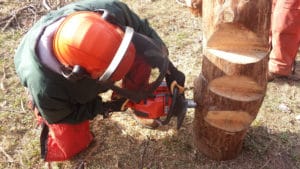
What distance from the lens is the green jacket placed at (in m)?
2.00

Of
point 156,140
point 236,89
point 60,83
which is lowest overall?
point 156,140

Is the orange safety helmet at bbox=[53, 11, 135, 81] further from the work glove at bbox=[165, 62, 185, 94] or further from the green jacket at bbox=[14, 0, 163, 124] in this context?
the work glove at bbox=[165, 62, 185, 94]

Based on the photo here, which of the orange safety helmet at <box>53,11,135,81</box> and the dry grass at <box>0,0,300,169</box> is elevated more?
the orange safety helmet at <box>53,11,135,81</box>

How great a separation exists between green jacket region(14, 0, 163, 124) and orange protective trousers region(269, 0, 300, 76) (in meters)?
1.12

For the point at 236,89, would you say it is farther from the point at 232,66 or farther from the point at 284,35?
the point at 284,35

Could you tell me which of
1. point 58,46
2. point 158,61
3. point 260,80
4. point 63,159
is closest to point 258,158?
point 260,80

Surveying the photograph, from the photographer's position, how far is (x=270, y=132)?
269cm

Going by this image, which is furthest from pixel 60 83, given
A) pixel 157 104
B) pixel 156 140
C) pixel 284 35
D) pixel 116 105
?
pixel 284 35

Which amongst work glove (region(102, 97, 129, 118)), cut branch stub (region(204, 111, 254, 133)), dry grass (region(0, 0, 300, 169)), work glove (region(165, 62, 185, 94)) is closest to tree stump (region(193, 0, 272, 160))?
cut branch stub (region(204, 111, 254, 133))

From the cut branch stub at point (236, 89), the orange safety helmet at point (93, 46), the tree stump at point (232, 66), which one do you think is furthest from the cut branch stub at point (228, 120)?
the orange safety helmet at point (93, 46)

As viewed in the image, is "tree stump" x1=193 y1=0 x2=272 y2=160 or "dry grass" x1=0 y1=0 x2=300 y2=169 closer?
"tree stump" x1=193 y1=0 x2=272 y2=160

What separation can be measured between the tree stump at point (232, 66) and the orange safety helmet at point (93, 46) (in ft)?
1.76

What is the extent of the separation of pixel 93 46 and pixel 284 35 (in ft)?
6.14

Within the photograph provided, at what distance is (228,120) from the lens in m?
2.25
